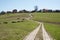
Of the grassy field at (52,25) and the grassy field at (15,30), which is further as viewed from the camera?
the grassy field at (52,25)

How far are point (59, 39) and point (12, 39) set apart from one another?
7.68 metres

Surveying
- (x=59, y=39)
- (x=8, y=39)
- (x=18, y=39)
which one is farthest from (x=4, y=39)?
(x=59, y=39)

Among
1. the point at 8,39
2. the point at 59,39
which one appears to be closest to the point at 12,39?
the point at 8,39

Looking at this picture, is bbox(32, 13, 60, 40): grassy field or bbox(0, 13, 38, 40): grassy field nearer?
bbox(0, 13, 38, 40): grassy field

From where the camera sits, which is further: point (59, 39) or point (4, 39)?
point (59, 39)

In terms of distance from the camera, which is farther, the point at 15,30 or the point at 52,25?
the point at 52,25

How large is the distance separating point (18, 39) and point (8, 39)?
1.58 m

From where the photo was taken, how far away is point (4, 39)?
2444 centimetres

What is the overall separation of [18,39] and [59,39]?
6.72 m

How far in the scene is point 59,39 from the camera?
26.1 metres

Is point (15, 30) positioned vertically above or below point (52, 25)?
above

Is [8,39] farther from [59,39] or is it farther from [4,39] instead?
[59,39]

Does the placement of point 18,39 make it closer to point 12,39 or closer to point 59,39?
point 12,39

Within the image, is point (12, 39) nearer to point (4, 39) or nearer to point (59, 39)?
point (4, 39)
